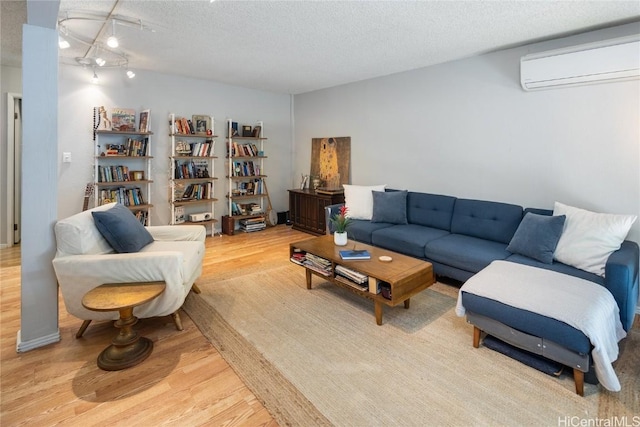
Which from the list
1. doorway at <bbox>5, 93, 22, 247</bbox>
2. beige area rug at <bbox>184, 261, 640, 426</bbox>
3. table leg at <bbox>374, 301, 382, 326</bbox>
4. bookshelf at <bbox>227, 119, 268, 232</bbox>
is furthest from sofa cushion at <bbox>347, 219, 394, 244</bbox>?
doorway at <bbox>5, 93, 22, 247</bbox>

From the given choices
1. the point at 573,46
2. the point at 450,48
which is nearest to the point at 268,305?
the point at 450,48

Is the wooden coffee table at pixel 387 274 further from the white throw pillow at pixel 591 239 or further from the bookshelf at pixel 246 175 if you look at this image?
the bookshelf at pixel 246 175

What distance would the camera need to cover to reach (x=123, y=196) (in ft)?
14.3

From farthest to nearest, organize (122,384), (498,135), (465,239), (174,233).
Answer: (498,135) → (465,239) → (174,233) → (122,384)

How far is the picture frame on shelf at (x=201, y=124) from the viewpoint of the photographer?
497 cm

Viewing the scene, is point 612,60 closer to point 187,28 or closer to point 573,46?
point 573,46

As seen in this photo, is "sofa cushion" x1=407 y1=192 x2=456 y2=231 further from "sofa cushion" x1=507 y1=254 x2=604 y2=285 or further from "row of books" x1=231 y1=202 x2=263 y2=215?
"row of books" x1=231 y1=202 x2=263 y2=215

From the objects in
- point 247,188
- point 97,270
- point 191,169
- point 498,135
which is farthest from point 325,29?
point 247,188

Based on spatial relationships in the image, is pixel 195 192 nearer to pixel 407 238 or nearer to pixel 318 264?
pixel 318 264

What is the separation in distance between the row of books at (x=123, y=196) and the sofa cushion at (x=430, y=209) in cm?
372

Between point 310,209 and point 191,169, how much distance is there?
6.52ft

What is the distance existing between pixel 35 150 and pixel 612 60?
4.39 metres

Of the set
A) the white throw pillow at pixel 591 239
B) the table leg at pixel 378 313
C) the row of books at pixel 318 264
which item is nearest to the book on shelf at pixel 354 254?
the row of books at pixel 318 264

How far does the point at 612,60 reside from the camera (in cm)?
262
